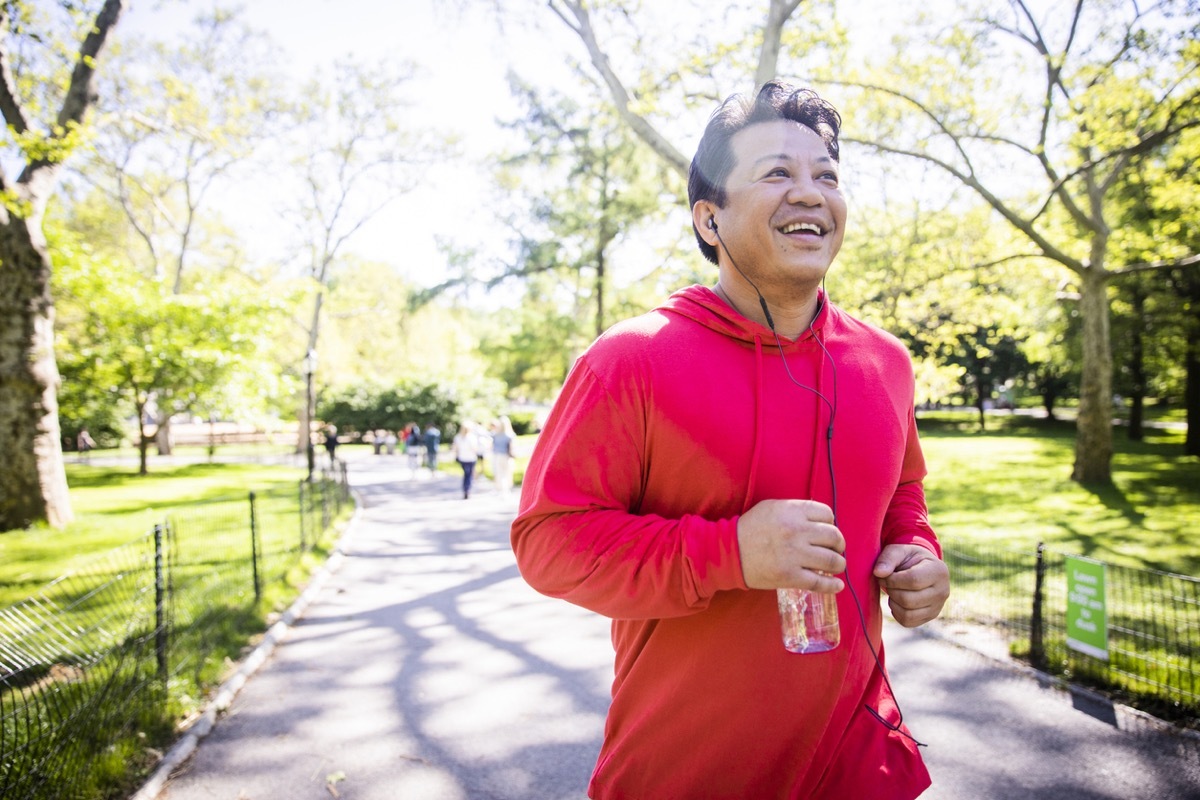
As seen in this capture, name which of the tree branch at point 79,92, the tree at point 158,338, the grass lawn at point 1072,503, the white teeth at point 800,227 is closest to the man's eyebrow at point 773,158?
the white teeth at point 800,227

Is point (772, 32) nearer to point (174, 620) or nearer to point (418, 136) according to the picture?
point (174, 620)

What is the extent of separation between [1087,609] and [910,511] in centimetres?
544

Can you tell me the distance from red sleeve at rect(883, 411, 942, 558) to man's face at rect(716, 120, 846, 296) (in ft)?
1.74

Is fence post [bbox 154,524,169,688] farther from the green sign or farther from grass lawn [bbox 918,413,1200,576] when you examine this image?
grass lawn [bbox 918,413,1200,576]

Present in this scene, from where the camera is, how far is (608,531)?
1441mm

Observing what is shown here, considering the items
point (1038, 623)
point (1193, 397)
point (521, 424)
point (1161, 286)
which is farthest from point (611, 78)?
point (521, 424)

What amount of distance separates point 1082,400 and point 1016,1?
31.2 feet

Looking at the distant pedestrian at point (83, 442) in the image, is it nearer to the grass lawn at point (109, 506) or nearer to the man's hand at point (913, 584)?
the grass lawn at point (109, 506)

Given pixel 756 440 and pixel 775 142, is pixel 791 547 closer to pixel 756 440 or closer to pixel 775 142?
pixel 756 440

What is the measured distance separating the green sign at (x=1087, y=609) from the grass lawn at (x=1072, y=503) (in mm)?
5467

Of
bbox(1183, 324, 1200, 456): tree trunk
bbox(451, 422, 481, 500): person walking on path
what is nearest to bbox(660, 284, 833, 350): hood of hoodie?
bbox(451, 422, 481, 500): person walking on path

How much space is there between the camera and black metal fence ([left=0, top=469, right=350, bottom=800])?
373 centimetres

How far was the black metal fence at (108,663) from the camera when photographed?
3.73 m

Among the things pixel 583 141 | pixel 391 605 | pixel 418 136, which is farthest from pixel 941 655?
pixel 418 136
